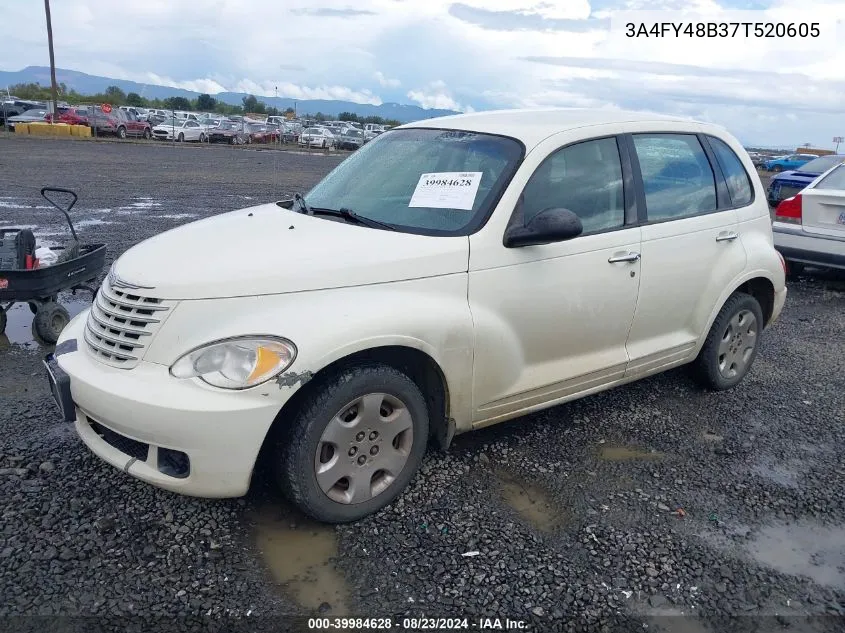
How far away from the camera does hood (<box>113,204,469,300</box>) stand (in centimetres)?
303

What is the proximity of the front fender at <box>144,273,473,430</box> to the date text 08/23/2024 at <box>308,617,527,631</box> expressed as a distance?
884mm

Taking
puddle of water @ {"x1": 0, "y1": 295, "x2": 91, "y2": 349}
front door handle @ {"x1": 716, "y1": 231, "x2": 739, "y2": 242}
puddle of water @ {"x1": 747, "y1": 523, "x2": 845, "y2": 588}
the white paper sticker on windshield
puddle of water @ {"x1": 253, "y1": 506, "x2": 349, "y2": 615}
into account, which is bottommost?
puddle of water @ {"x1": 0, "y1": 295, "x2": 91, "y2": 349}

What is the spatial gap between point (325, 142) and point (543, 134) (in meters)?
39.0

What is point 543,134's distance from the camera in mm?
3852

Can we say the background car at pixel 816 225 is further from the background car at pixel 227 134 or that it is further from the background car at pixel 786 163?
the background car at pixel 227 134

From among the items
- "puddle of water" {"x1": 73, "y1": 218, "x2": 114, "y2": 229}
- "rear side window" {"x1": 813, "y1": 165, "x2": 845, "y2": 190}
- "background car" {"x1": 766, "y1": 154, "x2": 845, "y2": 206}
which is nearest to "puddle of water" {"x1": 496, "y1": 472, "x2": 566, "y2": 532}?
"rear side window" {"x1": 813, "y1": 165, "x2": 845, "y2": 190}

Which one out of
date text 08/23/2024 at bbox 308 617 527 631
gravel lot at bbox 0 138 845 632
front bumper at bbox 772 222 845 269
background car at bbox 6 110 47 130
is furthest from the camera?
background car at bbox 6 110 47 130

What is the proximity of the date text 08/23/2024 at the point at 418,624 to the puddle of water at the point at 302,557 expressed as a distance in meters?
0.06

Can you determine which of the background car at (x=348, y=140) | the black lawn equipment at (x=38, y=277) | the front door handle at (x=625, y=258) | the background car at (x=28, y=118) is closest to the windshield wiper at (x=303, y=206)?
the front door handle at (x=625, y=258)

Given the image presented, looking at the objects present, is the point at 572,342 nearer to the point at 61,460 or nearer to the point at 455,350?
the point at 455,350

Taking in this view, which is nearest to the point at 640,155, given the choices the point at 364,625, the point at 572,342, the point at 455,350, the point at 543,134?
the point at 543,134

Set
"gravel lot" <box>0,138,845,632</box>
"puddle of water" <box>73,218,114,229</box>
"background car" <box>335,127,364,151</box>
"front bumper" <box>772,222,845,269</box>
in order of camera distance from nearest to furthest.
Result: "gravel lot" <box>0,138,845,632</box>, "front bumper" <box>772,222,845,269</box>, "puddle of water" <box>73,218,114,229</box>, "background car" <box>335,127,364,151</box>

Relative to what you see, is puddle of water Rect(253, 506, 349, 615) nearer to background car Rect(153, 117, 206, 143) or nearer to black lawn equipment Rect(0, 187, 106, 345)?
black lawn equipment Rect(0, 187, 106, 345)

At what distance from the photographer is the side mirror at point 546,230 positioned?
345 centimetres
